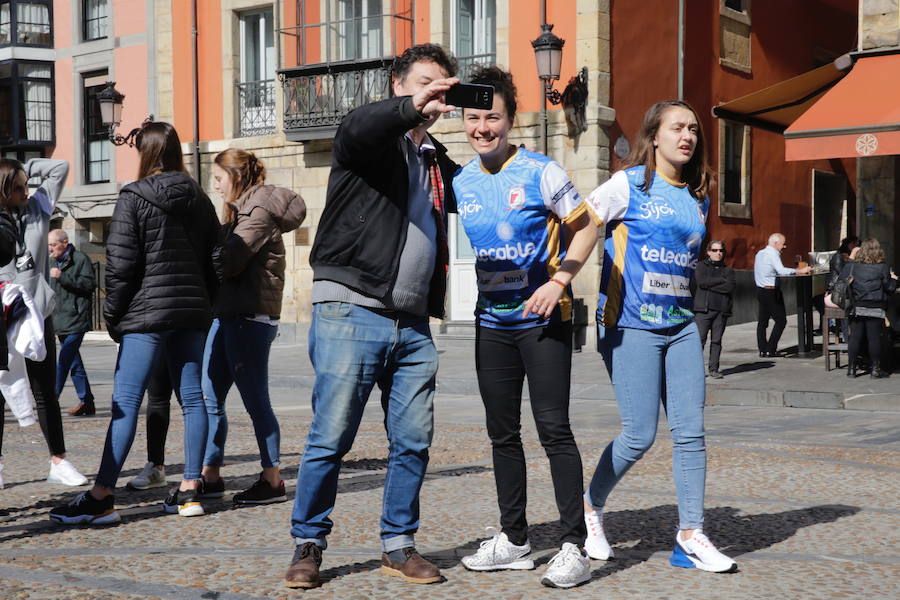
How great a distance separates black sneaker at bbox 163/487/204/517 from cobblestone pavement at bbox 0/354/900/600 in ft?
0.25

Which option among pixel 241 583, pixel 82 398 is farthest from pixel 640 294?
pixel 82 398

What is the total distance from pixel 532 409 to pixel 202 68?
21.1 meters

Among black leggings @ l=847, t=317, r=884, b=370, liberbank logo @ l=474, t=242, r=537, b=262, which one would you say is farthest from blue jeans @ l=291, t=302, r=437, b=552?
black leggings @ l=847, t=317, r=884, b=370

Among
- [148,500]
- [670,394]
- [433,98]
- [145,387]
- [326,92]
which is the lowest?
[148,500]

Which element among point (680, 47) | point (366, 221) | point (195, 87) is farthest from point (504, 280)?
point (195, 87)

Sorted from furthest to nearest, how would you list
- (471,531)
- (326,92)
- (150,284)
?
(326,92), (150,284), (471,531)

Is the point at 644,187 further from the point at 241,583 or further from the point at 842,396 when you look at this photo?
the point at 842,396

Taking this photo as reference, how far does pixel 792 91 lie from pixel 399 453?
10.8 m

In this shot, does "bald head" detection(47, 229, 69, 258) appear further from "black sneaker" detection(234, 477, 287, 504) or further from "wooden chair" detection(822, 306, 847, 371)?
"wooden chair" detection(822, 306, 847, 371)

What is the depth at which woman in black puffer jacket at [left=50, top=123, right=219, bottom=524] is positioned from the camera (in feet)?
18.3

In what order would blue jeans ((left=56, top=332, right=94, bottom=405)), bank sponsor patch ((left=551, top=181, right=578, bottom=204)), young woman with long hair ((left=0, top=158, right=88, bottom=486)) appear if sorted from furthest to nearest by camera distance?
blue jeans ((left=56, top=332, right=94, bottom=405))
young woman with long hair ((left=0, top=158, right=88, bottom=486))
bank sponsor patch ((left=551, top=181, right=578, bottom=204))

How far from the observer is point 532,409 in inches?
177

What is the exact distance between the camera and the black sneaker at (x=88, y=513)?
5.39m

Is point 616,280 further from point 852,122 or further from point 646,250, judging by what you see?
point 852,122
